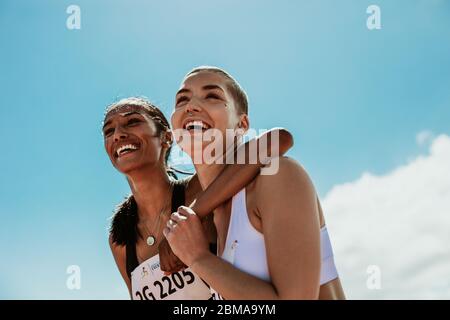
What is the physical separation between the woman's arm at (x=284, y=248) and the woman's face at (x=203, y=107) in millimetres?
663

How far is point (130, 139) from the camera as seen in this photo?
504 centimetres

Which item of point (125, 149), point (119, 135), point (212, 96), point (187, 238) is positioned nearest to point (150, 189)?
point (125, 149)

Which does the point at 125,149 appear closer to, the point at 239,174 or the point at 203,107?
the point at 203,107

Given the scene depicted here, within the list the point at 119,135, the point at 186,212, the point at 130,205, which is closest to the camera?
the point at 186,212

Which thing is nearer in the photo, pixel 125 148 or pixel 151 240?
pixel 125 148

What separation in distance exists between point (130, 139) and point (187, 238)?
216 centimetres

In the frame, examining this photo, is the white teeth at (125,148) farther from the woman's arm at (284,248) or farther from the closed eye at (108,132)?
the woman's arm at (284,248)

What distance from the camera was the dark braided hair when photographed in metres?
5.35

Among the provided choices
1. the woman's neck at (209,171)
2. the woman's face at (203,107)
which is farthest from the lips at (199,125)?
the woman's neck at (209,171)

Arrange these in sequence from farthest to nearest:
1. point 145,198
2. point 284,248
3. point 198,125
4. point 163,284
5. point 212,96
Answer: point 145,198, point 163,284, point 212,96, point 198,125, point 284,248

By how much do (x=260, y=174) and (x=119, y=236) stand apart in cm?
284
